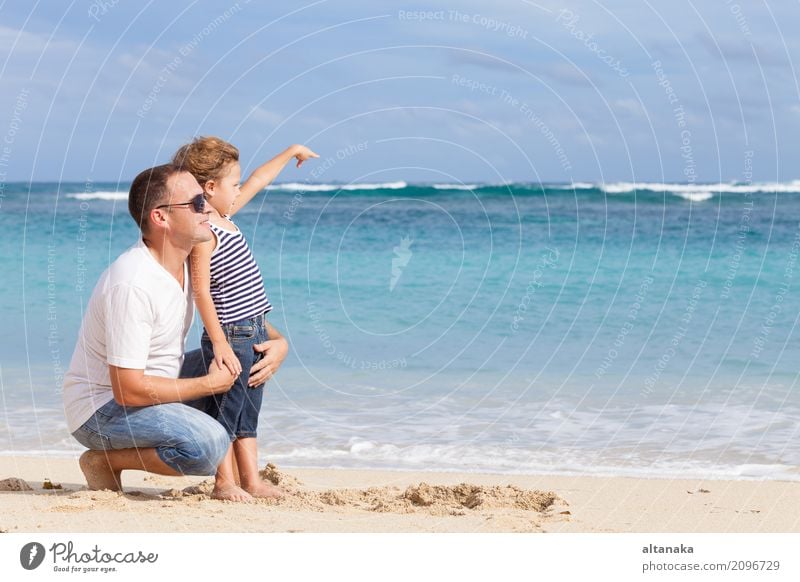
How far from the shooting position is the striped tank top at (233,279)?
5.42m

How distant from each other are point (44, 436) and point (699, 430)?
5.09 m

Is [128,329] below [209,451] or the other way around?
the other way around

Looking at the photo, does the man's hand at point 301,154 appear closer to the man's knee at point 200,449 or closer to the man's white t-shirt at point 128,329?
the man's white t-shirt at point 128,329

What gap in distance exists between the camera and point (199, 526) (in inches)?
196

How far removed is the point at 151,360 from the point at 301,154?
1.77m

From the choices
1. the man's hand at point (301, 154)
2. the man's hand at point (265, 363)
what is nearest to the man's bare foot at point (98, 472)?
the man's hand at point (265, 363)

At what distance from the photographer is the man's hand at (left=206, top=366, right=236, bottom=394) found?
5.31 meters

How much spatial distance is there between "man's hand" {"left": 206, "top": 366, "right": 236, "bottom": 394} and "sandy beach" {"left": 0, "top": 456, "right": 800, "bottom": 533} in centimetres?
63

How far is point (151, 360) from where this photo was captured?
207 inches

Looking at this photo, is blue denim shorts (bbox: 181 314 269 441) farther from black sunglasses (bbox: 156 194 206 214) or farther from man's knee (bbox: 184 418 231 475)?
black sunglasses (bbox: 156 194 206 214)

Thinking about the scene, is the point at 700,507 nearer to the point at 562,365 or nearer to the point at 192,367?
the point at 192,367

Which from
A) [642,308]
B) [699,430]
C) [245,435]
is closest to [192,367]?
[245,435]

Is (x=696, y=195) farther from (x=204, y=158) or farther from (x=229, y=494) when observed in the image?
(x=229, y=494)

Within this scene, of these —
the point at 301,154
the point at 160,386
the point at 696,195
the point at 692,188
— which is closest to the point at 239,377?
the point at 160,386
